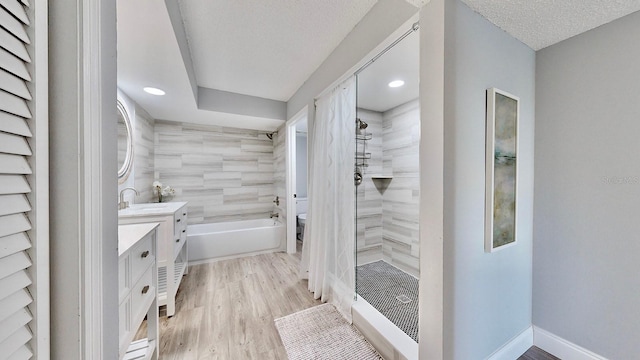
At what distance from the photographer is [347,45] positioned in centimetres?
174

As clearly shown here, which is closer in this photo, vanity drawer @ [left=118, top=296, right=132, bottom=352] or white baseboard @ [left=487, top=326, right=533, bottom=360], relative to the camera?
vanity drawer @ [left=118, top=296, right=132, bottom=352]

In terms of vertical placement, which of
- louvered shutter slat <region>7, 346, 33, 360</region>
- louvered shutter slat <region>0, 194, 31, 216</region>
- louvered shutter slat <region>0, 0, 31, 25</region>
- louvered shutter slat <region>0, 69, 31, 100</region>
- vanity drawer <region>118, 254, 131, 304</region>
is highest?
louvered shutter slat <region>0, 0, 31, 25</region>

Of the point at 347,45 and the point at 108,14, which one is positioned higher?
the point at 347,45

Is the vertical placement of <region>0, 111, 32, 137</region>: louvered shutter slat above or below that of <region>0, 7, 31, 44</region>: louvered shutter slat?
below

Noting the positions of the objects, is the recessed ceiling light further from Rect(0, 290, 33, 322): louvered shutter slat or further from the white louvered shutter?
Rect(0, 290, 33, 322): louvered shutter slat

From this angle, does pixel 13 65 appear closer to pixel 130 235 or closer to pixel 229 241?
pixel 130 235

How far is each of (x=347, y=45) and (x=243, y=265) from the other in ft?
9.30

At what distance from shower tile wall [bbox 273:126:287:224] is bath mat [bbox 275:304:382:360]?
5.74 feet

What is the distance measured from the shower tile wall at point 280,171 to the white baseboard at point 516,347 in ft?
8.95

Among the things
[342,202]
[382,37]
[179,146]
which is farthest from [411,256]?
[179,146]

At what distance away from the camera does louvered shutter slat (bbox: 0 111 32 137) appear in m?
0.40

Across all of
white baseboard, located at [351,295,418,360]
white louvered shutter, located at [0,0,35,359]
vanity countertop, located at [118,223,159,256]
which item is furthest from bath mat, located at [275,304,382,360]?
white louvered shutter, located at [0,0,35,359]

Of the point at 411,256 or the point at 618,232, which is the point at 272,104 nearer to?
the point at 411,256

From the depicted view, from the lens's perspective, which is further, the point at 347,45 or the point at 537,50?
the point at 347,45
